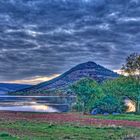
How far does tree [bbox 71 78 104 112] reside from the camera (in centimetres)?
8994

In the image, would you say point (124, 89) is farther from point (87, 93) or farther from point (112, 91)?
point (87, 93)

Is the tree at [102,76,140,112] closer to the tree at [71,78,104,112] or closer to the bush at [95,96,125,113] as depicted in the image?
the bush at [95,96,125,113]

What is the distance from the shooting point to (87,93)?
90.2 m

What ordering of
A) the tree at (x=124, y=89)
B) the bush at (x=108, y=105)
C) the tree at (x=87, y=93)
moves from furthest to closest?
the tree at (x=124, y=89) → the tree at (x=87, y=93) → the bush at (x=108, y=105)

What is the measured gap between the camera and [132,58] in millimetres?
97688

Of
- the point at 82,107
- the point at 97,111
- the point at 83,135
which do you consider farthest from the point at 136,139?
the point at 82,107

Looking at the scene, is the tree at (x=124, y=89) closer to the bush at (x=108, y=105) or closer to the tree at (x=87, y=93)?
the bush at (x=108, y=105)

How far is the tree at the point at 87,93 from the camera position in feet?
295

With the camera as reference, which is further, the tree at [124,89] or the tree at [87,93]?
the tree at [124,89]

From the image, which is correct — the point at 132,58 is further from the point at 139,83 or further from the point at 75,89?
the point at 75,89

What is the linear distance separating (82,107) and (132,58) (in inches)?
721

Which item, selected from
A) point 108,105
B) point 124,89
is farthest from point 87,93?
point 124,89

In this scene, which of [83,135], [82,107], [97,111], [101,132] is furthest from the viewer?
[82,107]

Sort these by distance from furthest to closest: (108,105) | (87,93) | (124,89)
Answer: (124,89), (87,93), (108,105)
